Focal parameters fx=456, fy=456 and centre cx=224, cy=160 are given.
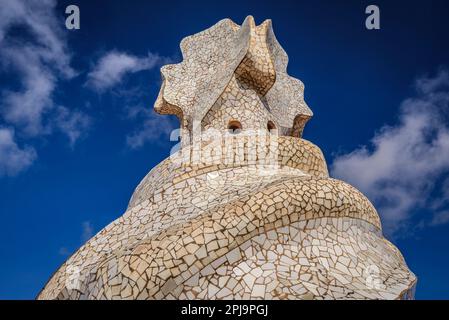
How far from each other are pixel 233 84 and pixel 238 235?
405cm

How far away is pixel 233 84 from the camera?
778 cm

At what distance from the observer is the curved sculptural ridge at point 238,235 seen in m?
3.96

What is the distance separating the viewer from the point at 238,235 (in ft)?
14.0

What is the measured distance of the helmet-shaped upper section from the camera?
7.68 metres

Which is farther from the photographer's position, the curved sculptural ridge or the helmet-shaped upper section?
the helmet-shaped upper section

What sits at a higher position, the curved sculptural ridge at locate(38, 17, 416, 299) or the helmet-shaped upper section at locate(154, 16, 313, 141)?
the helmet-shaped upper section at locate(154, 16, 313, 141)

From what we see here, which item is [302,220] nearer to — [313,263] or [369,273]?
[313,263]

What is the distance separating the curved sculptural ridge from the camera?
3.96m

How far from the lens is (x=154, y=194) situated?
18.6ft

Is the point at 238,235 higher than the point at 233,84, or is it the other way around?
the point at 233,84

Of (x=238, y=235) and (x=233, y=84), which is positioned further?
(x=233, y=84)

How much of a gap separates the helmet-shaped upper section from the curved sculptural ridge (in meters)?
0.09

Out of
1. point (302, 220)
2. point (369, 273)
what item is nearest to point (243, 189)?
point (302, 220)
